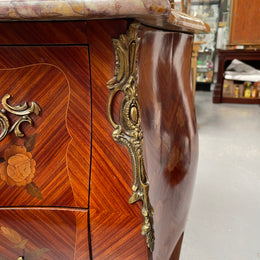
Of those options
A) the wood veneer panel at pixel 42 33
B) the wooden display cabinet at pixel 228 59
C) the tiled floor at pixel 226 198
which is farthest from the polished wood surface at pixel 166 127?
the wooden display cabinet at pixel 228 59

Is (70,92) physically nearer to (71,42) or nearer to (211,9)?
(71,42)

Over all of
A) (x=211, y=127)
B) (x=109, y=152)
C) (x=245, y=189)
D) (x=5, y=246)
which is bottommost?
(x=211, y=127)

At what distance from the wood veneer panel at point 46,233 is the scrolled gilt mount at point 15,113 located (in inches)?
5.1

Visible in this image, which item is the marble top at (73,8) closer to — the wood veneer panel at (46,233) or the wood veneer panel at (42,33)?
the wood veneer panel at (42,33)

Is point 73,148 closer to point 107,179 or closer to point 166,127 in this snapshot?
point 107,179

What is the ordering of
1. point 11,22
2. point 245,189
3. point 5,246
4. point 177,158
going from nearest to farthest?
point 11,22 → point 5,246 → point 177,158 → point 245,189

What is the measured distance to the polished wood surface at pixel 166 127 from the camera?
0.49 metres

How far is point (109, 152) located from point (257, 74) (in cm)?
340

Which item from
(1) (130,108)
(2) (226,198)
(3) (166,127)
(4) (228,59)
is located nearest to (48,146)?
(1) (130,108)

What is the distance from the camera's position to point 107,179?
16.3 inches

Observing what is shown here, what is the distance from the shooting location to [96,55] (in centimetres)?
38

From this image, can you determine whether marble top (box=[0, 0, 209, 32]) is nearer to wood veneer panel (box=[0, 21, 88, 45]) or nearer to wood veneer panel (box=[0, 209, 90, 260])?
wood veneer panel (box=[0, 21, 88, 45])

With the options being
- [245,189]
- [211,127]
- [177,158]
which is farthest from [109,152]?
[211,127]

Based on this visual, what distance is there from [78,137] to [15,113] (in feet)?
0.29
